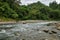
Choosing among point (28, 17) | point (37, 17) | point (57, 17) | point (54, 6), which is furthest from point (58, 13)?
point (54, 6)

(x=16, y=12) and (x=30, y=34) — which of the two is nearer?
(x=30, y=34)

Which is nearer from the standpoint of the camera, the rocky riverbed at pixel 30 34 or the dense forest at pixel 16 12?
the rocky riverbed at pixel 30 34

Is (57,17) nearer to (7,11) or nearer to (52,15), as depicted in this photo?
(52,15)

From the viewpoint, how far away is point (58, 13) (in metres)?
110

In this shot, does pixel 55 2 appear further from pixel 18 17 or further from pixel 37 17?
pixel 18 17

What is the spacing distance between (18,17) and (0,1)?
37.5ft

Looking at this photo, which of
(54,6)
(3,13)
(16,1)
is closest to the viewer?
(3,13)

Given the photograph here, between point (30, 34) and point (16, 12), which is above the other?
point (16, 12)

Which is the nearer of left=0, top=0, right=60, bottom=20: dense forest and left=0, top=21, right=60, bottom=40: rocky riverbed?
left=0, top=21, right=60, bottom=40: rocky riverbed

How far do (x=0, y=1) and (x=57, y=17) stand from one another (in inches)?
1684

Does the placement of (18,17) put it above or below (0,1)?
below

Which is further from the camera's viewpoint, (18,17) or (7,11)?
(18,17)

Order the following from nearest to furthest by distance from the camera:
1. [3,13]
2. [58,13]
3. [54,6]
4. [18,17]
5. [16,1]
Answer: [3,13] → [18,17] → [16,1] → [58,13] → [54,6]

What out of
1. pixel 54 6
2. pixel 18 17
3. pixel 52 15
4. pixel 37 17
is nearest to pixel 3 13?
pixel 18 17
